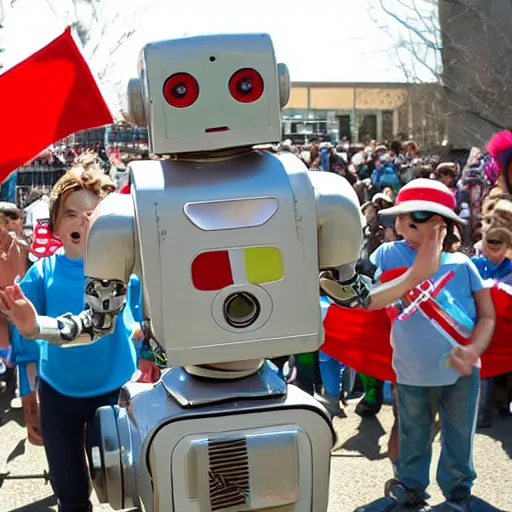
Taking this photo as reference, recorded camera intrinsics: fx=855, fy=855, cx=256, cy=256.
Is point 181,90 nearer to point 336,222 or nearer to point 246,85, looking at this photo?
point 246,85

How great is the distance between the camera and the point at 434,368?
340 cm

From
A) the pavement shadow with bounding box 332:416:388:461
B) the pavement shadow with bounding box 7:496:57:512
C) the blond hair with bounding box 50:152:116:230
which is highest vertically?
the blond hair with bounding box 50:152:116:230

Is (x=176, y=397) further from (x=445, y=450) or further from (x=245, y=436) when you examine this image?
(x=445, y=450)

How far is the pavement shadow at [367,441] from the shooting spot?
4.59 meters

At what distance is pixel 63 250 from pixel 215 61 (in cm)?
112

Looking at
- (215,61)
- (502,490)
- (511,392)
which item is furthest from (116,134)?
(215,61)

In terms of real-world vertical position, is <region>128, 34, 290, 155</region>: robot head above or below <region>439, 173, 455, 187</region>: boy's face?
above

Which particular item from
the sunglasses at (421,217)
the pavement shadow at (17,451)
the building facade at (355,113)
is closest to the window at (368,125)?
the building facade at (355,113)

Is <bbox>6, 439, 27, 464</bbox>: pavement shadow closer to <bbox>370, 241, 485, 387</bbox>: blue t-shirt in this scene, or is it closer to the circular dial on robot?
<bbox>370, 241, 485, 387</bbox>: blue t-shirt

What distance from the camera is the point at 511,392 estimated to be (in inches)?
206

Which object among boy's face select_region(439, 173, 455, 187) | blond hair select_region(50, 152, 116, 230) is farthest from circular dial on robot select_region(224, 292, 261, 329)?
boy's face select_region(439, 173, 455, 187)

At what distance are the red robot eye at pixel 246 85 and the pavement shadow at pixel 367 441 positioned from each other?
2.69 m

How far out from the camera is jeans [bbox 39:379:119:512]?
2.94 m

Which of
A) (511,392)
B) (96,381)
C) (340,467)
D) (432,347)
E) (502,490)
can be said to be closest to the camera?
(96,381)
